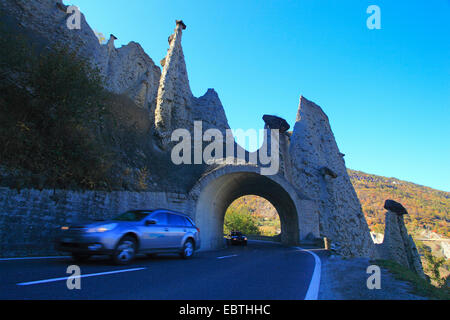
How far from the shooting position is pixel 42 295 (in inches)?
142

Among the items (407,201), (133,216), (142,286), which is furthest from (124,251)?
(407,201)

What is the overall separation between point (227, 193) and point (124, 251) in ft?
52.8

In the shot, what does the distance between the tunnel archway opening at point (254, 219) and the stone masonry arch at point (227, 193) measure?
47.8 feet

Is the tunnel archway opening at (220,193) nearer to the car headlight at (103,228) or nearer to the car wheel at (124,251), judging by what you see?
the car wheel at (124,251)

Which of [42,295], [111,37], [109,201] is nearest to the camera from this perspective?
[42,295]

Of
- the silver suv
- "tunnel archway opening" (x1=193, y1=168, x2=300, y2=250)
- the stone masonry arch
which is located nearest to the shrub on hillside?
the silver suv

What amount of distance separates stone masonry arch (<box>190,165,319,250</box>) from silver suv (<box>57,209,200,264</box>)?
7444 mm

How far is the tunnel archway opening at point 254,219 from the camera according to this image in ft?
180

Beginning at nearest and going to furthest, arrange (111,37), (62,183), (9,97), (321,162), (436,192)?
(62,183), (9,97), (111,37), (321,162), (436,192)

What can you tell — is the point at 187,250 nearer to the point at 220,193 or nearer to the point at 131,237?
the point at 131,237

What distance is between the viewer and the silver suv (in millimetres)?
6688
